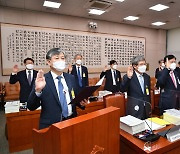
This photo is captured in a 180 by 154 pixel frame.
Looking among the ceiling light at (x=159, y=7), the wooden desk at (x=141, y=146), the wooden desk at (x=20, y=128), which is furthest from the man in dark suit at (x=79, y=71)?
the wooden desk at (x=141, y=146)

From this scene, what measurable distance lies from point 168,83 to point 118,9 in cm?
347

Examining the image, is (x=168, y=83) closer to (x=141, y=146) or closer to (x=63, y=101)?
(x=141, y=146)

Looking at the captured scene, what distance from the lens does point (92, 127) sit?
3.34ft

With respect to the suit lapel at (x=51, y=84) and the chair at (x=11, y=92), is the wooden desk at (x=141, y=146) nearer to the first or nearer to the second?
the suit lapel at (x=51, y=84)

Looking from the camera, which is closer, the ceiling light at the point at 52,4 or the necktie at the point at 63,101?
the necktie at the point at 63,101

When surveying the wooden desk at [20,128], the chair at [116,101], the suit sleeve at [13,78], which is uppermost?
the suit sleeve at [13,78]

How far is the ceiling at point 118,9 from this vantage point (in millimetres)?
4730

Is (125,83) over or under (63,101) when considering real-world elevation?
over

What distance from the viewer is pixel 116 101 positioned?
2.22 metres

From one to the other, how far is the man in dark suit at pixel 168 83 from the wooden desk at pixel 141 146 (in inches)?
54.0

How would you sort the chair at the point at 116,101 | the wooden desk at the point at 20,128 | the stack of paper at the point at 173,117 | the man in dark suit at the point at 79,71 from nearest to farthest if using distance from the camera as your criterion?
the stack of paper at the point at 173,117
the chair at the point at 116,101
the wooden desk at the point at 20,128
the man in dark suit at the point at 79,71

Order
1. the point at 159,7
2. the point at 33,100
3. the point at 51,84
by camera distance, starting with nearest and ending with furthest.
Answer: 1. the point at 33,100
2. the point at 51,84
3. the point at 159,7

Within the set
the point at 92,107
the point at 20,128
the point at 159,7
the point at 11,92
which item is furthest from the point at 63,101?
the point at 159,7

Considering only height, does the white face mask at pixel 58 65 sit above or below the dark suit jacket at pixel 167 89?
above
